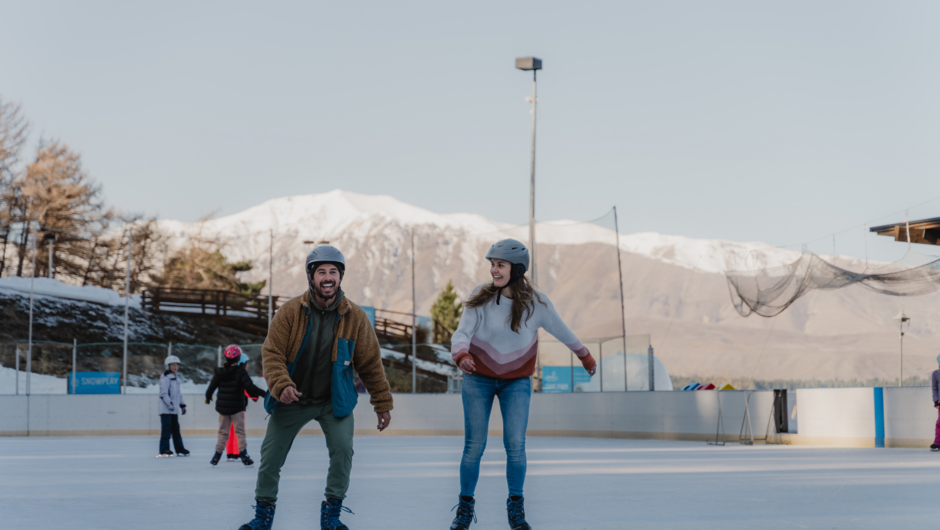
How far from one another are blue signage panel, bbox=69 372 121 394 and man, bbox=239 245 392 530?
2275cm

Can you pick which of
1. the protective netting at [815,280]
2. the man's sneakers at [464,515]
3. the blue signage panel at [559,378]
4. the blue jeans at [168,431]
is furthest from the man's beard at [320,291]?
the blue signage panel at [559,378]

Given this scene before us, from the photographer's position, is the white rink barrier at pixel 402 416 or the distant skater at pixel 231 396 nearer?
the distant skater at pixel 231 396

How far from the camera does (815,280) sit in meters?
21.5

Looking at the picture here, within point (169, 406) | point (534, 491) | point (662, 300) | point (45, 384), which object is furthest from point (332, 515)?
point (662, 300)

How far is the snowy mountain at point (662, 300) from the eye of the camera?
26.2 meters

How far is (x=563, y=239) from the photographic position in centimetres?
2628

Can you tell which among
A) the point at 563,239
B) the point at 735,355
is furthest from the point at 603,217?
the point at 735,355

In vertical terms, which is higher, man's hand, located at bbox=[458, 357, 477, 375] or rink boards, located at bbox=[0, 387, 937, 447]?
man's hand, located at bbox=[458, 357, 477, 375]

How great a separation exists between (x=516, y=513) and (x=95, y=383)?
2335 cm

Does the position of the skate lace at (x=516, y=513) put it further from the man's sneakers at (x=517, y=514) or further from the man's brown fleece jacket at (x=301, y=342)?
the man's brown fleece jacket at (x=301, y=342)

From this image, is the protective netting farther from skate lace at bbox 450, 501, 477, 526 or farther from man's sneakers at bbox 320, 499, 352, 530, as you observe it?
man's sneakers at bbox 320, 499, 352, 530

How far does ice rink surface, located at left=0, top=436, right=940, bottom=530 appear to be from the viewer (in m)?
6.21

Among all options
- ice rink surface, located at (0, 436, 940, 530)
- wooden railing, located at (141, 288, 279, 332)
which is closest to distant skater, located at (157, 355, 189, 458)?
ice rink surface, located at (0, 436, 940, 530)

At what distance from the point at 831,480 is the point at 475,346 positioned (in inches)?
194
